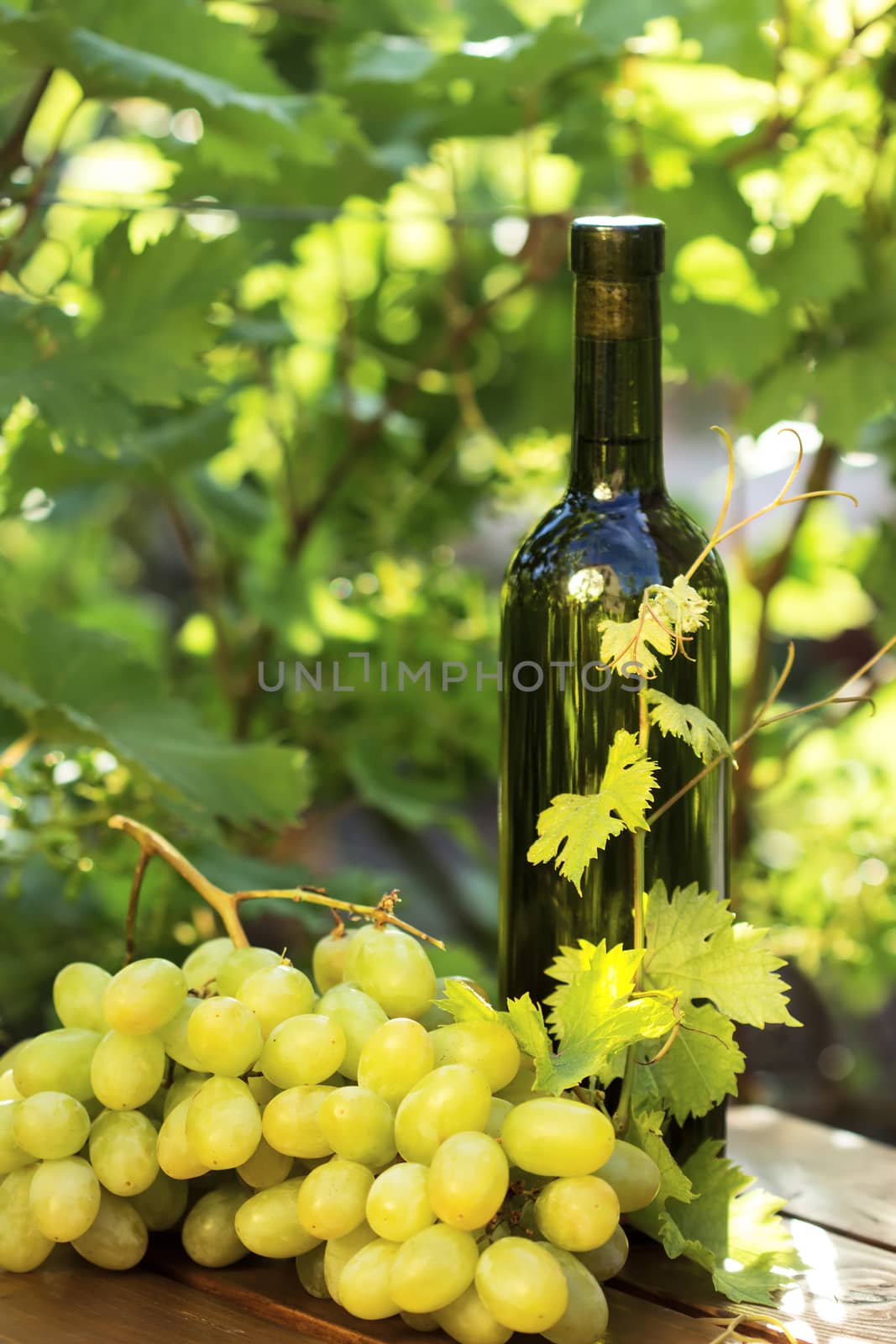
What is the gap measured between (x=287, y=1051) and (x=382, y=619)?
2.19 ft

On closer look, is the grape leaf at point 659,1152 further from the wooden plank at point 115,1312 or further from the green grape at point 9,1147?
the green grape at point 9,1147

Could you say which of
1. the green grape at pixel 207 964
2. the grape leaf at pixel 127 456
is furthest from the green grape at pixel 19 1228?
the grape leaf at pixel 127 456

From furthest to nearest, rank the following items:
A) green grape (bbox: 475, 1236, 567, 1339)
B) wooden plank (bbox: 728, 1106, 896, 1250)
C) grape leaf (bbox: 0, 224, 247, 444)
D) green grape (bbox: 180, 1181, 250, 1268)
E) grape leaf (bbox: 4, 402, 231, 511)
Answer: grape leaf (bbox: 4, 402, 231, 511), grape leaf (bbox: 0, 224, 247, 444), wooden plank (bbox: 728, 1106, 896, 1250), green grape (bbox: 180, 1181, 250, 1268), green grape (bbox: 475, 1236, 567, 1339)

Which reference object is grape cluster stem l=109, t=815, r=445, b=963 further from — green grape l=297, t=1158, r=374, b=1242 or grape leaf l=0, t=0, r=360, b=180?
grape leaf l=0, t=0, r=360, b=180

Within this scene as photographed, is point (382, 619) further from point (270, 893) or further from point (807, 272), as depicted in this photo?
point (270, 893)

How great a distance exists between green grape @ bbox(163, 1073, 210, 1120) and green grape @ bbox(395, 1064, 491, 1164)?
10 centimetres

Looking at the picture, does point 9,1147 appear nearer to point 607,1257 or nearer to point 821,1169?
point 607,1257

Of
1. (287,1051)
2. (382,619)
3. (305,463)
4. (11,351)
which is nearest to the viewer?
(287,1051)

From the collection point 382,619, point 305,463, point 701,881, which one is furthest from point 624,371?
point 305,463

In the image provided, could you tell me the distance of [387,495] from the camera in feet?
4.15

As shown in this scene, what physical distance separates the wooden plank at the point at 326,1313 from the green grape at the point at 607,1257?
21 mm

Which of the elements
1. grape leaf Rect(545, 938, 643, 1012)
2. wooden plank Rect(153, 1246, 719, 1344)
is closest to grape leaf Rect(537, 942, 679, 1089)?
grape leaf Rect(545, 938, 643, 1012)

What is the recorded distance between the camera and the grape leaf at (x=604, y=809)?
1.76ft

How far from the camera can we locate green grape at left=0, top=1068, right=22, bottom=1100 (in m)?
0.61
